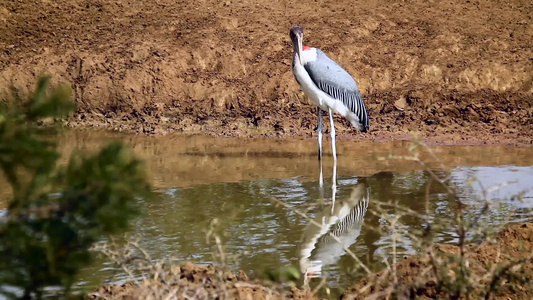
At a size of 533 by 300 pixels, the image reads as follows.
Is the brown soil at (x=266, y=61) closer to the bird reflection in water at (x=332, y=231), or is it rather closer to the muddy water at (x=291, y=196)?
the muddy water at (x=291, y=196)

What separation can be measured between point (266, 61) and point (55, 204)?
1033 cm

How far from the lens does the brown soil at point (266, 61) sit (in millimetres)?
11352

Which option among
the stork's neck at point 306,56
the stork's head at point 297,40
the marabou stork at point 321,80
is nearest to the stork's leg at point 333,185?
the marabou stork at point 321,80

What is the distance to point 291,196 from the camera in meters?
7.45

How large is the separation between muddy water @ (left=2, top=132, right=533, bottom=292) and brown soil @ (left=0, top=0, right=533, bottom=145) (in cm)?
83

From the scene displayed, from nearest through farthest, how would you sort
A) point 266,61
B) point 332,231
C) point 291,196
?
point 332,231 → point 291,196 → point 266,61

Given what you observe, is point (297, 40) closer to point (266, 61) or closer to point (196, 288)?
point (266, 61)

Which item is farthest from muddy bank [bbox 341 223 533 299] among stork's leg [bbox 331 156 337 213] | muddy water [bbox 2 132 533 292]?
stork's leg [bbox 331 156 337 213]

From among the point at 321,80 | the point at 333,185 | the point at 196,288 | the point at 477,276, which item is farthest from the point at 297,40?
the point at 196,288

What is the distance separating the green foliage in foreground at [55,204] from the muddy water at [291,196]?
100 centimetres

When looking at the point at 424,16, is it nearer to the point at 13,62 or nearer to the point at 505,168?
the point at 505,168

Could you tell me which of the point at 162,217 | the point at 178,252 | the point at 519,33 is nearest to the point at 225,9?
the point at 519,33

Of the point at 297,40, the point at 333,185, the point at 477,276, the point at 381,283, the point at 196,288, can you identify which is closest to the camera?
the point at 196,288

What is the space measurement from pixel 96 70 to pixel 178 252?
790 centimetres
